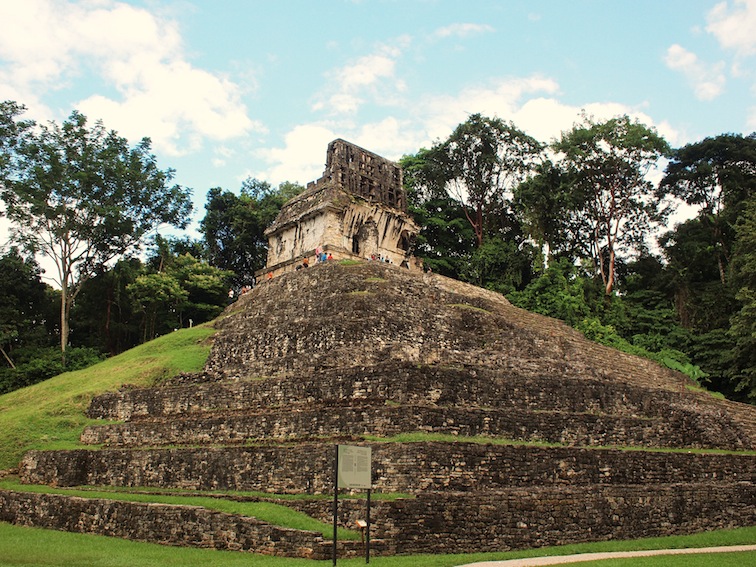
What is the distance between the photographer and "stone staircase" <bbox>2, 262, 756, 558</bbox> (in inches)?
486

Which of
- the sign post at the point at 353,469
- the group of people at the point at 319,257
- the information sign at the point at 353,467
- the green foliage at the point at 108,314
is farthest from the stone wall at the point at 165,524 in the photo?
the green foliage at the point at 108,314

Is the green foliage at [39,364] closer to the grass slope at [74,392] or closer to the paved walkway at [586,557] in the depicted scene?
the grass slope at [74,392]

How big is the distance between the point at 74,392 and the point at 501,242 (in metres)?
22.4

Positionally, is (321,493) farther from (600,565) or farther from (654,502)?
(654,502)

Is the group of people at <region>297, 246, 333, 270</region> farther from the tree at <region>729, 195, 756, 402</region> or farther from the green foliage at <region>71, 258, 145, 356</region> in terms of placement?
the tree at <region>729, 195, 756, 402</region>

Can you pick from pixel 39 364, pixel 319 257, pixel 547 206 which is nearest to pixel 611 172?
pixel 547 206

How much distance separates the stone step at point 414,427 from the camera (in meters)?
14.0

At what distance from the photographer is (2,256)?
32.4m

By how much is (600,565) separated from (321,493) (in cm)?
525

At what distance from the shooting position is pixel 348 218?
3144cm

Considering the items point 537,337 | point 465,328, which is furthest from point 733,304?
point 465,328

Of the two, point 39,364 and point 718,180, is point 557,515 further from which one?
point 718,180

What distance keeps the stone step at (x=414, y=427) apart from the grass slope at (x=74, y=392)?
1.31 metres

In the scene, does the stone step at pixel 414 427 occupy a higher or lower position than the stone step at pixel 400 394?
lower
